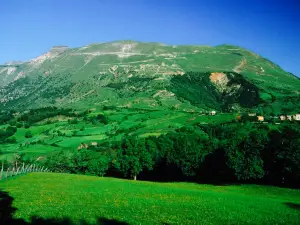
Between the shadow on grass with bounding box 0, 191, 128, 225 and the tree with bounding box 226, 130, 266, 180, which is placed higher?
the tree with bounding box 226, 130, 266, 180

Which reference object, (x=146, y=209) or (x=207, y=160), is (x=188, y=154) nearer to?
(x=207, y=160)

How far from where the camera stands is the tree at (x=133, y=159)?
95688 millimetres

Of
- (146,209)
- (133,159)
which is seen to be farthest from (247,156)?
(146,209)

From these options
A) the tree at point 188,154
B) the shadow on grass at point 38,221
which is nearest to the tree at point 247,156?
the tree at point 188,154

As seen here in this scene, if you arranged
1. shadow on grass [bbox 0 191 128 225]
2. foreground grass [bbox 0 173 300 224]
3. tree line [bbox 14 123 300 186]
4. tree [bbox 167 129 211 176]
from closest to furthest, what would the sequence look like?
shadow on grass [bbox 0 191 128 225]
foreground grass [bbox 0 173 300 224]
tree line [bbox 14 123 300 186]
tree [bbox 167 129 211 176]

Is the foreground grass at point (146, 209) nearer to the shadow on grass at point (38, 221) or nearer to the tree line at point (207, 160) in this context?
the shadow on grass at point (38, 221)

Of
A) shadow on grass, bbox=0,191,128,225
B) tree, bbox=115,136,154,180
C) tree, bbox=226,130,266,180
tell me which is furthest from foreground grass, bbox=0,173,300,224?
tree, bbox=115,136,154,180

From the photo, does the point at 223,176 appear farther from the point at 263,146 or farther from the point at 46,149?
the point at 46,149

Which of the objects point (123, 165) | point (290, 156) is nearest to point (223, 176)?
point (290, 156)

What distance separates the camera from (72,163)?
11325cm

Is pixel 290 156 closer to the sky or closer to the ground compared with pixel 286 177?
closer to the sky

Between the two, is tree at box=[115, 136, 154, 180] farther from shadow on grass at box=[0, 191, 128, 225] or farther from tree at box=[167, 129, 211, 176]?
shadow on grass at box=[0, 191, 128, 225]

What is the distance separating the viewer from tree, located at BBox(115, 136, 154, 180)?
95688 millimetres

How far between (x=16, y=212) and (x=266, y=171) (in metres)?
61.1
